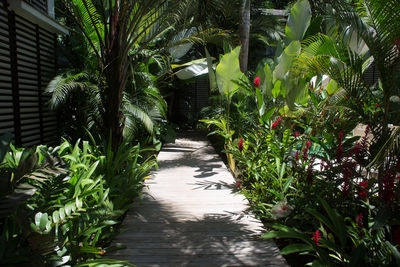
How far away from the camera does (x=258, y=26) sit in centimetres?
1285

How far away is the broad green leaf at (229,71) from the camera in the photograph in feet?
17.9

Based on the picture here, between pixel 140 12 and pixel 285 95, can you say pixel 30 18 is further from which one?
pixel 285 95

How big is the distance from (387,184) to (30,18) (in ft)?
19.6

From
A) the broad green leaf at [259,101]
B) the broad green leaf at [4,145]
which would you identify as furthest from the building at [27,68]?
the broad green leaf at [259,101]

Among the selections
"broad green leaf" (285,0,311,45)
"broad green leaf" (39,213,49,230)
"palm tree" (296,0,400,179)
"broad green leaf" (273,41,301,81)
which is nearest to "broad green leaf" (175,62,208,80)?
"broad green leaf" (285,0,311,45)

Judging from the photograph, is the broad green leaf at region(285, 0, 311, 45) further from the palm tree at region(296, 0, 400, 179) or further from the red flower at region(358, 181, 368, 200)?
the red flower at region(358, 181, 368, 200)

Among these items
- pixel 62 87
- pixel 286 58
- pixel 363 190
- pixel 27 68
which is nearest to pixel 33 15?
pixel 27 68

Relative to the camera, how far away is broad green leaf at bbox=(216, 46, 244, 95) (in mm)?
5469

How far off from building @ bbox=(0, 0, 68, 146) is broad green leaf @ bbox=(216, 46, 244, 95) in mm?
3220

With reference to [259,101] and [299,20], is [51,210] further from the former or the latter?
[299,20]

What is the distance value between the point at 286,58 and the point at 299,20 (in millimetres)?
1204

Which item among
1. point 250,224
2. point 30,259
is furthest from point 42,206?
point 250,224

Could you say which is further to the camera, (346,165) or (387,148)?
(346,165)

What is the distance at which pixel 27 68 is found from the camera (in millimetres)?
5438
